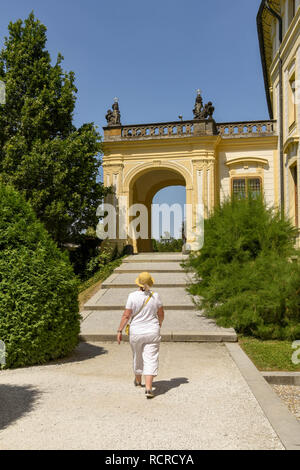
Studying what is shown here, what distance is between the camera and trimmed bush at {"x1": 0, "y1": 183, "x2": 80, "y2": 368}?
5871 mm

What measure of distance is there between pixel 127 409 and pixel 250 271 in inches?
190

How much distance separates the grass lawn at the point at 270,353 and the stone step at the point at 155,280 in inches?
190

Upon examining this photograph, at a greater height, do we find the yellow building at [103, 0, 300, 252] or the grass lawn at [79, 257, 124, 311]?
the yellow building at [103, 0, 300, 252]

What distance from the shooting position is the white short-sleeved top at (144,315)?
5.15 m

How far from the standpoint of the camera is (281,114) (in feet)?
59.4

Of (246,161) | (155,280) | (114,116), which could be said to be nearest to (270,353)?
(155,280)

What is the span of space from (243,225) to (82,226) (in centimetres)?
976

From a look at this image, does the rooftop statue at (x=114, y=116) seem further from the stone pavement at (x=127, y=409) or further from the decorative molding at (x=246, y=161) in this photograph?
the stone pavement at (x=127, y=409)

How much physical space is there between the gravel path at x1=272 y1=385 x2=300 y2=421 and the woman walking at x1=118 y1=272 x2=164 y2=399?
1.63 meters

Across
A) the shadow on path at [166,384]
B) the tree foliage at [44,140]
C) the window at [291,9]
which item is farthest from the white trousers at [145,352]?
the window at [291,9]

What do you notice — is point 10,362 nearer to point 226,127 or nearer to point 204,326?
point 204,326

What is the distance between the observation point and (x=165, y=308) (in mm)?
10461

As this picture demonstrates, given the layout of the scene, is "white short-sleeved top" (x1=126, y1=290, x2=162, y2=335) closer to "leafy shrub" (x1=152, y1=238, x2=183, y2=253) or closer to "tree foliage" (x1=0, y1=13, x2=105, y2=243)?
"tree foliage" (x1=0, y1=13, x2=105, y2=243)

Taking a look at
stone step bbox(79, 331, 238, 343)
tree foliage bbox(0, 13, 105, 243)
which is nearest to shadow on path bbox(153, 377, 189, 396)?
stone step bbox(79, 331, 238, 343)
